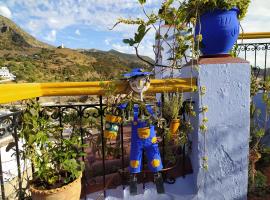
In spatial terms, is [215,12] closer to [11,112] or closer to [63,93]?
[63,93]

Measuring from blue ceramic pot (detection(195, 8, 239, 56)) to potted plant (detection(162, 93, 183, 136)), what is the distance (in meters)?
0.53

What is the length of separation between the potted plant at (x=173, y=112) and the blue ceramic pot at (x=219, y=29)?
0.53 metres

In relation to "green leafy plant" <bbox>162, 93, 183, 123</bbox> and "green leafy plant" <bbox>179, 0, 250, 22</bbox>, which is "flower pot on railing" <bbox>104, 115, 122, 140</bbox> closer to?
"green leafy plant" <bbox>162, 93, 183, 123</bbox>

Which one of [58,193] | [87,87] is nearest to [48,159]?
[58,193]

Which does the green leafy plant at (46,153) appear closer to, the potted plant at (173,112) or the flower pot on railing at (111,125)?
the flower pot on railing at (111,125)

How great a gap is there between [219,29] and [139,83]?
0.80 meters

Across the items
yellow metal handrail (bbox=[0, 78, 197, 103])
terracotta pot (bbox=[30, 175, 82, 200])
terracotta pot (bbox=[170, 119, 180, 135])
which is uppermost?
yellow metal handrail (bbox=[0, 78, 197, 103])

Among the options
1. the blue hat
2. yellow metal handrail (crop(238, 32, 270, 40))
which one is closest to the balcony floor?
the blue hat

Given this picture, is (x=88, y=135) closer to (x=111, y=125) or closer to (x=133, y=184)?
(x=111, y=125)

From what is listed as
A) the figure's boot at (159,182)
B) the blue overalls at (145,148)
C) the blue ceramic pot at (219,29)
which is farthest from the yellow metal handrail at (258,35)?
the figure's boot at (159,182)

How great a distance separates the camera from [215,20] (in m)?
2.20

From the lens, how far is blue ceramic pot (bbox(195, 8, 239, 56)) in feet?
7.21

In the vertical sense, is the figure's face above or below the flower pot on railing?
above

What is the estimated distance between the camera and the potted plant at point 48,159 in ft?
6.62
